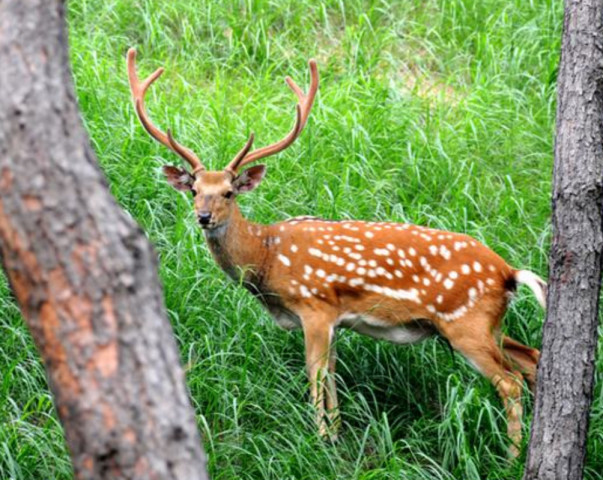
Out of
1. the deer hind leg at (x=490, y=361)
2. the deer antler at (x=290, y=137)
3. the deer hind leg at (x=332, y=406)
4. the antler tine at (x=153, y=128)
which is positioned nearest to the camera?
the deer hind leg at (x=332, y=406)

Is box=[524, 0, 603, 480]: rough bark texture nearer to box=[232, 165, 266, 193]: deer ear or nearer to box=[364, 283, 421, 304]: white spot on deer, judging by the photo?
box=[364, 283, 421, 304]: white spot on deer

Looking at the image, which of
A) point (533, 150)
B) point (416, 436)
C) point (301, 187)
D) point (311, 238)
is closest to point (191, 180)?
point (311, 238)

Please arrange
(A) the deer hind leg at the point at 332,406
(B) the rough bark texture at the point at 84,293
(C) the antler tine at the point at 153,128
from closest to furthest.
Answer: (B) the rough bark texture at the point at 84,293 < (A) the deer hind leg at the point at 332,406 < (C) the antler tine at the point at 153,128

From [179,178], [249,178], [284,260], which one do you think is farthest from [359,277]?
[179,178]

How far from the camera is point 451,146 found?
344 inches

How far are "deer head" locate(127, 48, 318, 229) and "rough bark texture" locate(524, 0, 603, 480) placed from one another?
76.7 inches

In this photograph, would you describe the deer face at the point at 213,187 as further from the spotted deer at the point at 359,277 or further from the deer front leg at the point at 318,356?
the deer front leg at the point at 318,356

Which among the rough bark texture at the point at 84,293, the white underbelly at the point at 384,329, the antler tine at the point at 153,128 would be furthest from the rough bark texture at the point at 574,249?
the rough bark texture at the point at 84,293

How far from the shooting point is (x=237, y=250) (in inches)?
273

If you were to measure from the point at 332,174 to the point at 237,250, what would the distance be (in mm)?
1388

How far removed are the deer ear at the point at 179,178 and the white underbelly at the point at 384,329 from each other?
3.54 feet

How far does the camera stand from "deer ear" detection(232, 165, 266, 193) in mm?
7004

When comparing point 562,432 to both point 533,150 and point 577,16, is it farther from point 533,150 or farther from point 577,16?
point 533,150

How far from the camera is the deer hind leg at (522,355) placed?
6.85m
